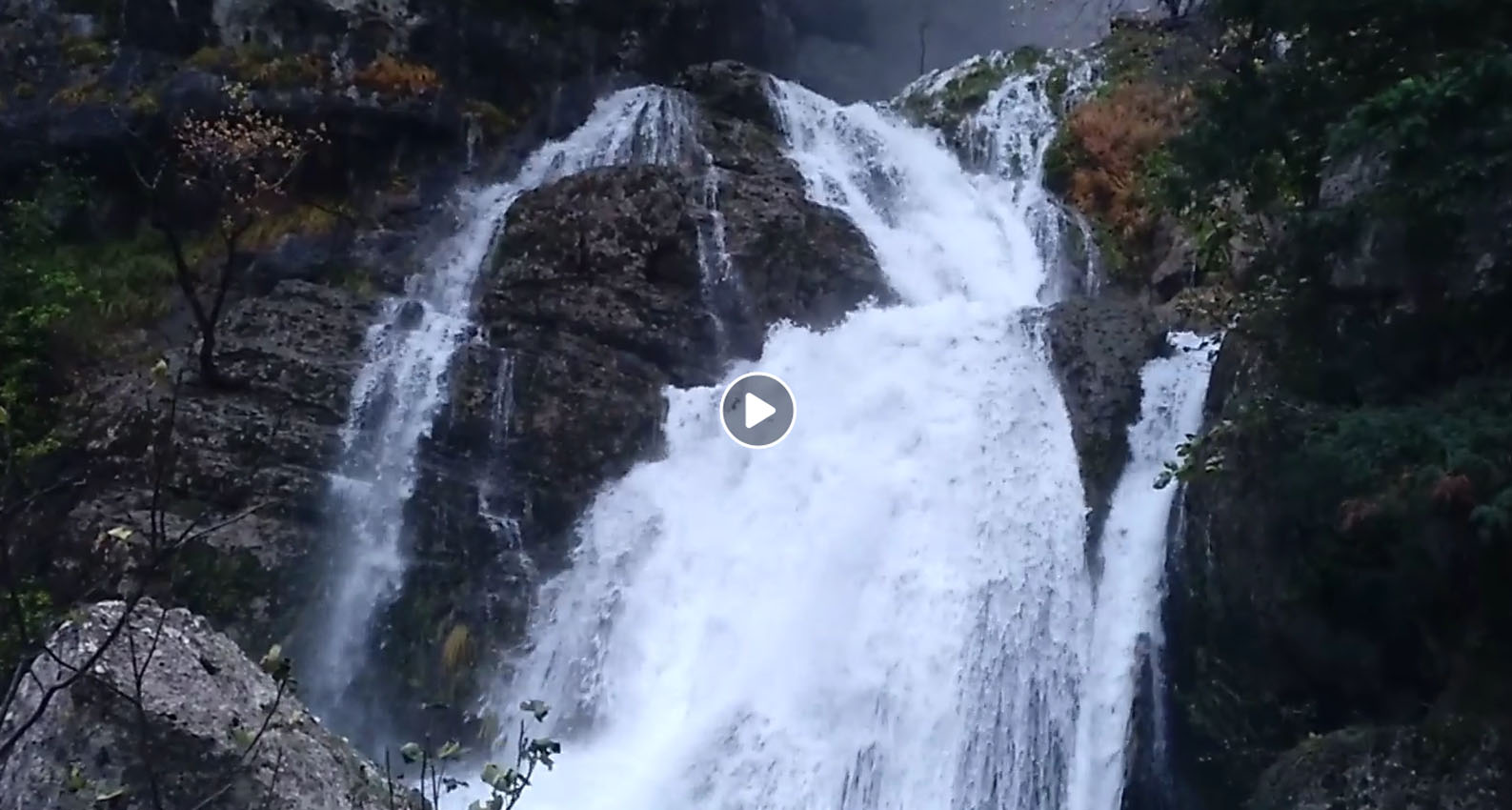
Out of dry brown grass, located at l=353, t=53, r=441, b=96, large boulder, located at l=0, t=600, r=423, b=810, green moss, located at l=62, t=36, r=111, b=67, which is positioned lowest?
large boulder, located at l=0, t=600, r=423, b=810

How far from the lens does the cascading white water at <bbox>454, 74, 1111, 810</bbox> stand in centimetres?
1109

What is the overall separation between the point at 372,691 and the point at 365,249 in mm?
6661

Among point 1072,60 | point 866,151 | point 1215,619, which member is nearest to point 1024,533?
point 1215,619

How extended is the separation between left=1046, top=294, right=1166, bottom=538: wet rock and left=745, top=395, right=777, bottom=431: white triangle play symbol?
340 cm

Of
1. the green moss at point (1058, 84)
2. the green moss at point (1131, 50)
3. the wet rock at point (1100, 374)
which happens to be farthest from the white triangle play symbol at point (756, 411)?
the green moss at point (1131, 50)

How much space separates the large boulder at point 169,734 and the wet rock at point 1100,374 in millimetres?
8171

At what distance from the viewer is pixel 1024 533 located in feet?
39.5

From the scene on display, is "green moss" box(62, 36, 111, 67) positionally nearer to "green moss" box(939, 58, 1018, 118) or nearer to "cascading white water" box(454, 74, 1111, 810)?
"cascading white water" box(454, 74, 1111, 810)

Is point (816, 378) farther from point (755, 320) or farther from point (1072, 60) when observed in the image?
point (1072, 60)

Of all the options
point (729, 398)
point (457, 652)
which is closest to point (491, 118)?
point (729, 398)

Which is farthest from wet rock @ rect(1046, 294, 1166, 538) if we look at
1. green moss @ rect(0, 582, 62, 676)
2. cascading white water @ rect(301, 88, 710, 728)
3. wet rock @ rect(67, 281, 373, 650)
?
green moss @ rect(0, 582, 62, 676)

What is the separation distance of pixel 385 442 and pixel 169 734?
31.8 ft

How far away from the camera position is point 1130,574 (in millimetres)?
11414

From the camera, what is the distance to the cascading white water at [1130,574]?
1063cm
